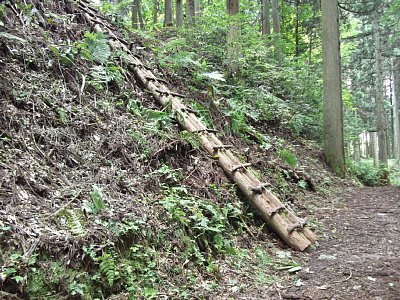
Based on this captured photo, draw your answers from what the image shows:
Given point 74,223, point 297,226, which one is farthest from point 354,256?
point 74,223

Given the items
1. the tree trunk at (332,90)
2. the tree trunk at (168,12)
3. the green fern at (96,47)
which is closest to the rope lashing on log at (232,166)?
the green fern at (96,47)

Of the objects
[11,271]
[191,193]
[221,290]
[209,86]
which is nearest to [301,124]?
[209,86]

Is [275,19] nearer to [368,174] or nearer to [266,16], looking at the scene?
[266,16]

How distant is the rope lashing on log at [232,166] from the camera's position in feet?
16.3

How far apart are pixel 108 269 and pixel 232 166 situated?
122 inches

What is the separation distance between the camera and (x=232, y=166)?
5.66m

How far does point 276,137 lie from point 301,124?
166cm

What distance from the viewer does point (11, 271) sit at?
253 cm

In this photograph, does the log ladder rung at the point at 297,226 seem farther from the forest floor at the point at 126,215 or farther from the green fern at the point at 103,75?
the green fern at the point at 103,75

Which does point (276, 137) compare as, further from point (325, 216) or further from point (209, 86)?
point (325, 216)

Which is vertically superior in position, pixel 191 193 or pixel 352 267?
pixel 191 193

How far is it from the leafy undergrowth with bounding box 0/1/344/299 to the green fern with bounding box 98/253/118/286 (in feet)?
0.05

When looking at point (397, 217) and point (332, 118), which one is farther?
point (332, 118)

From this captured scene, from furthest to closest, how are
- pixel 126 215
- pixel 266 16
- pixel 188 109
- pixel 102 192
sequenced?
A: pixel 266 16
pixel 188 109
pixel 102 192
pixel 126 215
